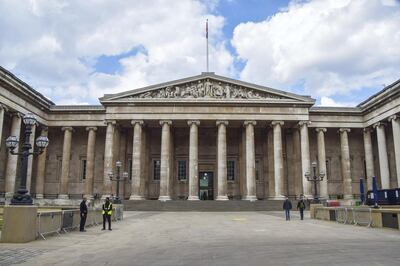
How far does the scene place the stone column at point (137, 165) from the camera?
141 feet

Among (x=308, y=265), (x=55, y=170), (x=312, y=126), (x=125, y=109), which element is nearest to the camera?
(x=308, y=265)

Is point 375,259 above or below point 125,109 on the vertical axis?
below

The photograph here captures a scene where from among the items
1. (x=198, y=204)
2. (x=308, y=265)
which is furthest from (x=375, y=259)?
(x=198, y=204)

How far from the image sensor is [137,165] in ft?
142

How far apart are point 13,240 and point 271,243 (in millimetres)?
9376

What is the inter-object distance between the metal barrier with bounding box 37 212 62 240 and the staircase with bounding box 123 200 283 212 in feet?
77.6

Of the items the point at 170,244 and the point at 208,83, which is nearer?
the point at 170,244

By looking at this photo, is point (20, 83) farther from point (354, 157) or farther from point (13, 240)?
point (354, 157)

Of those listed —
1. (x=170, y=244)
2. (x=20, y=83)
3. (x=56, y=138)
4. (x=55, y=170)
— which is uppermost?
(x=20, y=83)

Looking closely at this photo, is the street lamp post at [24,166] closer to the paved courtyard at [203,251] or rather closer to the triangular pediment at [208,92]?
the paved courtyard at [203,251]

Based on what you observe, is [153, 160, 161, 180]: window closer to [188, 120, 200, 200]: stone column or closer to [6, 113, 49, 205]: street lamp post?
[188, 120, 200, 200]: stone column

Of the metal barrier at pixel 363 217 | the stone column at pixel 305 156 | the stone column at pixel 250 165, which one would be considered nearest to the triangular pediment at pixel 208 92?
the stone column at pixel 305 156

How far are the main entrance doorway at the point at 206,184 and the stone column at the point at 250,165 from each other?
7.87 meters

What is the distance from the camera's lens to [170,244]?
1353 centimetres
